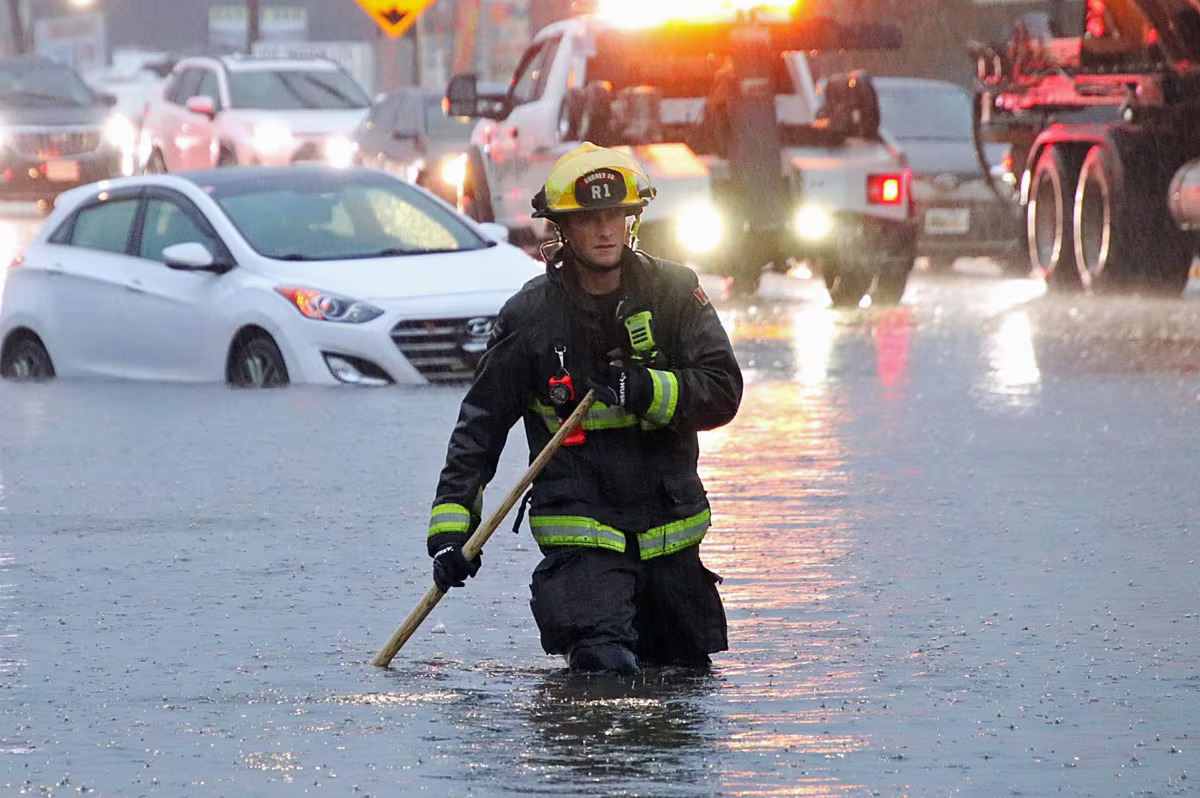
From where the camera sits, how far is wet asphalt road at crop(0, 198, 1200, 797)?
20.1 feet

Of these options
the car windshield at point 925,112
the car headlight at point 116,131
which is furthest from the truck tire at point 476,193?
the car headlight at point 116,131

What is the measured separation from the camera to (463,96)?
21.3 m

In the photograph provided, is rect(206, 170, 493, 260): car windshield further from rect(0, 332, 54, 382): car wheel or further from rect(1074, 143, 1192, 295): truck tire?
rect(1074, 143, 1192, 295): truck tire

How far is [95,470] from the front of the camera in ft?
38.4

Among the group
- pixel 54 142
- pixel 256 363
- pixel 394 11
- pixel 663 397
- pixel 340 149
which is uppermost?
pixel 663 397

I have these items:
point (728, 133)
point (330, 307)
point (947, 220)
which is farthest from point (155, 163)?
point (330, 307)

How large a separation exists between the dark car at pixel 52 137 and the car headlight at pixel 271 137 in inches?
194

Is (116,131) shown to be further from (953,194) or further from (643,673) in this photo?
(643,673)

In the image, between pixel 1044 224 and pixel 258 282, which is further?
pixel 1044 224

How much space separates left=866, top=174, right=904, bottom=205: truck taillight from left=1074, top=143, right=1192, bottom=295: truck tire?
5.59 ft

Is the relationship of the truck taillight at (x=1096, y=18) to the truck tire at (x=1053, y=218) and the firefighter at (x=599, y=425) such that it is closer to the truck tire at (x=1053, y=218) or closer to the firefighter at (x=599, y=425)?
the truck tire at (x=1053, y=218)

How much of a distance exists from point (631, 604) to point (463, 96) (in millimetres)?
14733

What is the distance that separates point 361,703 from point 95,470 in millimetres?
5180

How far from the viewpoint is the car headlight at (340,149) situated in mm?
30984
